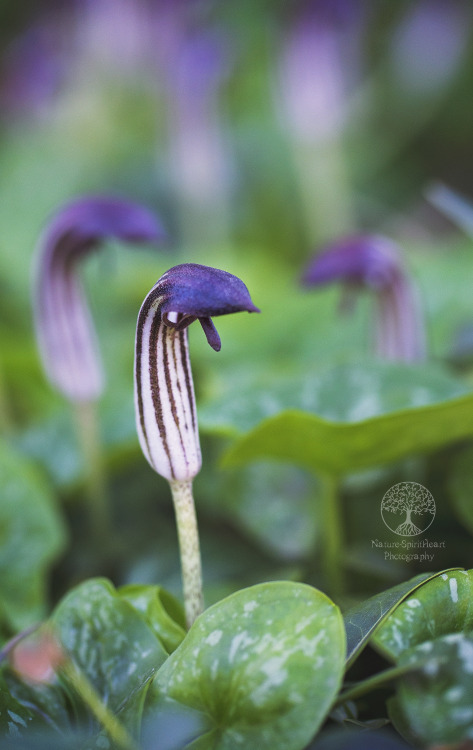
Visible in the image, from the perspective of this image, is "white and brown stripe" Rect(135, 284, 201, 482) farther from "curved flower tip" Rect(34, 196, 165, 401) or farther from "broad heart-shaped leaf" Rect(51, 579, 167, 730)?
"curved flower tip" Rect(34, 196, 165, 401)

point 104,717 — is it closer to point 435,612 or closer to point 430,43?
point 435,612

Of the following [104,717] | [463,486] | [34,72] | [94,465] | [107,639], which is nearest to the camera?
[104,717]

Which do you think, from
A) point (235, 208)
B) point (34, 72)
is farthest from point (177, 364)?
point (34, 72)

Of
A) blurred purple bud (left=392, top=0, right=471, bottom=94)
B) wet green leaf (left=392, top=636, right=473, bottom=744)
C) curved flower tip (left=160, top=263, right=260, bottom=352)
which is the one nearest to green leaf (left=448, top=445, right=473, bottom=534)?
wet green leaf (left=392, top=636, right=473, bottom=744)

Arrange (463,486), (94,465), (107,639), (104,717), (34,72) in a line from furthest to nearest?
(34,72), (94,465), (463,486), (107,639), (104,717)

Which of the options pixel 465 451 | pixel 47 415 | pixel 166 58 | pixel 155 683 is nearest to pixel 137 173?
pixel 166 58

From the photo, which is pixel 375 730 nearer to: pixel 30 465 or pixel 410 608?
pixel 410 608

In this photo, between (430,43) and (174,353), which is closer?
(174,353)
